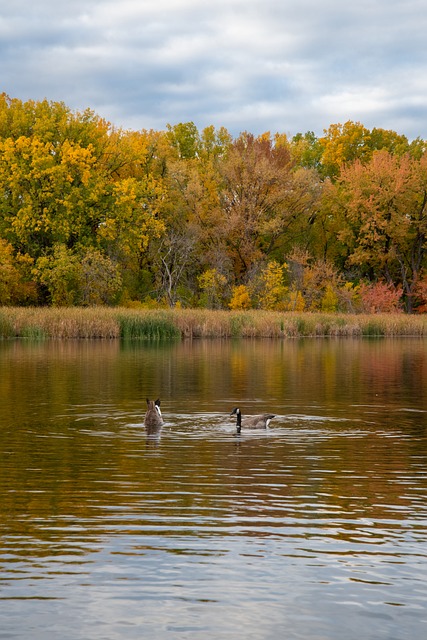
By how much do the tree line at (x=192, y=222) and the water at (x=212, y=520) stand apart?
48073 mm

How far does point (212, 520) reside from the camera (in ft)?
39.2

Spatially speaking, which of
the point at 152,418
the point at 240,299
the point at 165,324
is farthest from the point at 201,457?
the point at 240,299

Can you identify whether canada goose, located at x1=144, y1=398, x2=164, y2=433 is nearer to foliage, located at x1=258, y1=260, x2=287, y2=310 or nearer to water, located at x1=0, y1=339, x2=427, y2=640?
water, located at x1=0, y1=339, x2=427, y2=640

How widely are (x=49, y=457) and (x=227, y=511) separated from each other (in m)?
5.46

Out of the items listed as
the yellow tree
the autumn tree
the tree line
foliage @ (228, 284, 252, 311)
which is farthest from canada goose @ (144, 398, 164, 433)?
the yellow tree

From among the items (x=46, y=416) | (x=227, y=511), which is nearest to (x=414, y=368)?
(x=46, y=416)

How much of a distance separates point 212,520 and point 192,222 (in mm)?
74550

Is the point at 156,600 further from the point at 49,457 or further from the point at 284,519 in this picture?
the point at 49,457

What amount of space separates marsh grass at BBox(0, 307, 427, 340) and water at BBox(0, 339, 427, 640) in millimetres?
33871

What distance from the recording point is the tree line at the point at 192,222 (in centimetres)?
7375

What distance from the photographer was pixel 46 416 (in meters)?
23.2

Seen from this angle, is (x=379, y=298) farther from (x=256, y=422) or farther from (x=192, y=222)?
(x=256, y=422)

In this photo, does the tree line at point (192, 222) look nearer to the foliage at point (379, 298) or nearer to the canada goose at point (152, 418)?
the foliage at point (379, 298)

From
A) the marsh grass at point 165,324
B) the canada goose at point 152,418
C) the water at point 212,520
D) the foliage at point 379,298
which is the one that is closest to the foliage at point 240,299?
the marsh grass at point 165,324
